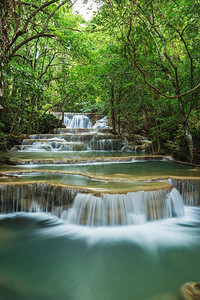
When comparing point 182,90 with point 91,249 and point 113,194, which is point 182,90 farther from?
point 91,249

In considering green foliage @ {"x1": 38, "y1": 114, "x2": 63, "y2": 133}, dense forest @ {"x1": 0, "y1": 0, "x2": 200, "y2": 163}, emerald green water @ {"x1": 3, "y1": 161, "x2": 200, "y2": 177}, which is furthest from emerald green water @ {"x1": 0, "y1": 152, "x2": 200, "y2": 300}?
green foliage @ {"x1": 38, "y1": 114, "x2": 63, "y2": 133}

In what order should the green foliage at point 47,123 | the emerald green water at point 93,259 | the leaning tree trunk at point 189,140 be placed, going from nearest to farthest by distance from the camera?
the emerald green water at point 93,259 < the leaning tree trunk at point 189,140 < the green foliage at point 47,123

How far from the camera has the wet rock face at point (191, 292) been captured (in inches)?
84.6

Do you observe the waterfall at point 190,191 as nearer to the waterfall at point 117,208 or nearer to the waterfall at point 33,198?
the waterfall at point 117,208

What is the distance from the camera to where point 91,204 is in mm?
4008

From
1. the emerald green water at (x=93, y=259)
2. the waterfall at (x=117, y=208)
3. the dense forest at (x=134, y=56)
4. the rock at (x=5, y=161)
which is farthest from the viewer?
the rock at (x=5, y=161)

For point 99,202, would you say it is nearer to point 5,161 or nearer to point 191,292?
point 191,292

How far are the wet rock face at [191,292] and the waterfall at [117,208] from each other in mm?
1735

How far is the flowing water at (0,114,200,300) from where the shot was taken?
8.50 ft

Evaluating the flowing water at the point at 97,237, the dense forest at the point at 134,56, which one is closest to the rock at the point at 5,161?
the flowing water at the point at 97,237

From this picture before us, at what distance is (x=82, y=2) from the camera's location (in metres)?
6.46

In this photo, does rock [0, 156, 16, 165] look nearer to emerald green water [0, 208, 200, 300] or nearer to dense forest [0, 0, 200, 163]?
dense forest [0, 0, 200, 163]

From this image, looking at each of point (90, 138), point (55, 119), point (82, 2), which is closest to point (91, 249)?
point (82, 2)

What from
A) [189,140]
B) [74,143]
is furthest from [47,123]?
[189,140]
